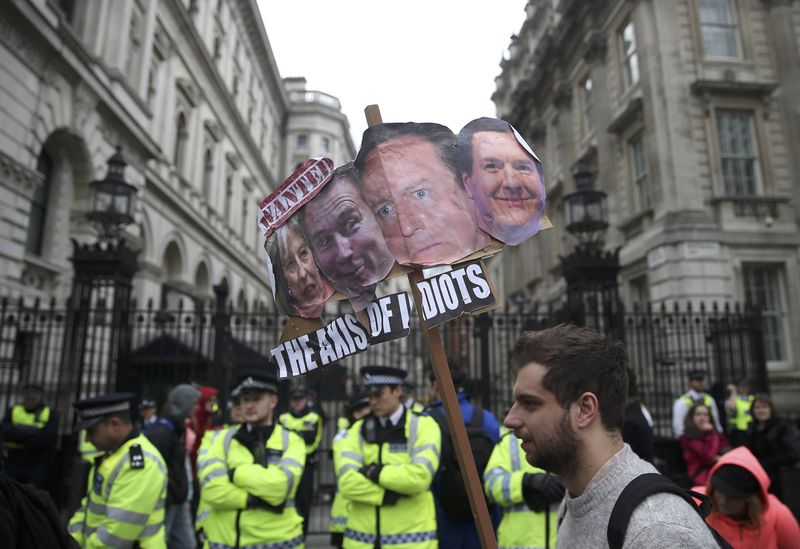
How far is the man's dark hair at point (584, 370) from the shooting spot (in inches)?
67.6

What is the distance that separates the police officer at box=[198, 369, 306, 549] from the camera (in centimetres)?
372

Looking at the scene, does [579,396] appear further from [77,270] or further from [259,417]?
[77,270]

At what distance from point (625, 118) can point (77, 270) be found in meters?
17.0

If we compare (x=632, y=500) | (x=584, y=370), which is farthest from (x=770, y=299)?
(x=632, y=500)

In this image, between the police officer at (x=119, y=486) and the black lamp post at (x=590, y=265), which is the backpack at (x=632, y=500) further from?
the black lamp post at (x=590, y=265)

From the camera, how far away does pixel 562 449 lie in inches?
67.1

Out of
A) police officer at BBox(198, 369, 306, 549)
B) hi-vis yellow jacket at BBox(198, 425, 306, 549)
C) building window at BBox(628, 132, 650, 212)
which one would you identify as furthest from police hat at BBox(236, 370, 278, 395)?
building window at BBox(628, 132, 650, 212)

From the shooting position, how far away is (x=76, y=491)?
4.59 m

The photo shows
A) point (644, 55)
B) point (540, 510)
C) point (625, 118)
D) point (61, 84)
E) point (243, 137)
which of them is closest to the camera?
point (540, 510)

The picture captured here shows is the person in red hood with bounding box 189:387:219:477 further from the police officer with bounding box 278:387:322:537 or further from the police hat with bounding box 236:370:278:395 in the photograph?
the police hat with bounding box 236:370:278:395

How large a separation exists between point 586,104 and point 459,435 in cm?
2383

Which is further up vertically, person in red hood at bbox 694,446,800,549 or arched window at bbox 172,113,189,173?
arched window at bbox 172,113,189,173

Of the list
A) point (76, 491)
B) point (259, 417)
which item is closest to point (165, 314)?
point (76, 491)

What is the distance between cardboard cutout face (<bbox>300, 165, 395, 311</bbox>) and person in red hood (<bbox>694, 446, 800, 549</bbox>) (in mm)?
2228
